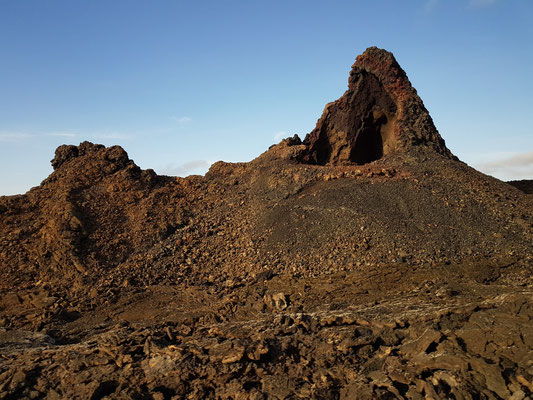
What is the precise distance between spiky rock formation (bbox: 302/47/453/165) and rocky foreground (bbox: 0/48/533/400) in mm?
66

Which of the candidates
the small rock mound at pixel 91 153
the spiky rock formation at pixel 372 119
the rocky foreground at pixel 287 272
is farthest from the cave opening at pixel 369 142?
the small rock mound at pixel 91 153

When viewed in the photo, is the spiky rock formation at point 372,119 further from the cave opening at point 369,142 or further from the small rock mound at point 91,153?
the small rock mound at point 91,153

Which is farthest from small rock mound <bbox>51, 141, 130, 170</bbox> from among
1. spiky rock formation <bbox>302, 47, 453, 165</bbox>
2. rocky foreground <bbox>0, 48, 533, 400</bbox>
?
spiky rock formation <bbox>302, 47, 453, 165</bbox>

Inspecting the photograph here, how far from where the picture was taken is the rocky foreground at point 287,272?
7.29 meters

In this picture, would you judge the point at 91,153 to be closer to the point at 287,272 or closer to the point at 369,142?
the point at 287,272

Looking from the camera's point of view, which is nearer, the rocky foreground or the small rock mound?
the rocky foreground

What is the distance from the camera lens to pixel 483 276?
431 inches

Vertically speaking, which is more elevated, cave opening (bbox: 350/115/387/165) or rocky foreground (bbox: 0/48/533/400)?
cave opening (bbox: 350/115/387/165)

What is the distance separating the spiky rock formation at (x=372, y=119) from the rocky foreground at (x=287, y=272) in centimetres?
7

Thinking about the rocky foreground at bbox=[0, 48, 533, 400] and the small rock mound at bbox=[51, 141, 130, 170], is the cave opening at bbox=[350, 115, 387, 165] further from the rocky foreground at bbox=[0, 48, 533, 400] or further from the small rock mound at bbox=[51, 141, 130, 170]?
the small rock mound at bbox=[51, 141, 130, 170]

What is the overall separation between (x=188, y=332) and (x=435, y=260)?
639 cm

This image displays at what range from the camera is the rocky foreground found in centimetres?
729

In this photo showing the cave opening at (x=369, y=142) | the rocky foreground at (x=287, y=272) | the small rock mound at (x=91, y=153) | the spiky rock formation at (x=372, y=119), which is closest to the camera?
the rocky foreground at (x=287, y=272)

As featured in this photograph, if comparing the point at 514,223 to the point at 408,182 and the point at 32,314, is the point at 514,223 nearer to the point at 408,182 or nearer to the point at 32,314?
the point at 408,182
